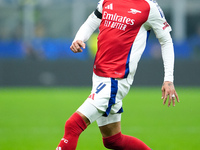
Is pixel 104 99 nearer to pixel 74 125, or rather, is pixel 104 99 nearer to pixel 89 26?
pixel 74 125

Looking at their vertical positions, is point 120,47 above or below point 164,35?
below

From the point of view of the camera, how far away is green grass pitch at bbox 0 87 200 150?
8.55 metres

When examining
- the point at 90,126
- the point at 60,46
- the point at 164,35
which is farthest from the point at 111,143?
the point at 60,46

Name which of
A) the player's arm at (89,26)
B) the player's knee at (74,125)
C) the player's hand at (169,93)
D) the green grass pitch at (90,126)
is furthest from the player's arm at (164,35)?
the green grass pitch at (90,126)

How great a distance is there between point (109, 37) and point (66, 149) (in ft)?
4.34

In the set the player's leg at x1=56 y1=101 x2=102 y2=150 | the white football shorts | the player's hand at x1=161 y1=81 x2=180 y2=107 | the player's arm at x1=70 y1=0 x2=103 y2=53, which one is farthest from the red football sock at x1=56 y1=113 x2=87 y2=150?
the player's arm at x1=70 y1=0 x2=103 y2=53

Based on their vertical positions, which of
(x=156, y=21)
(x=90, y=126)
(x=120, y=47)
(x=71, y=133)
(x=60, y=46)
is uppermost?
(x=156, y=21)

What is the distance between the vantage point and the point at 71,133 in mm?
5152

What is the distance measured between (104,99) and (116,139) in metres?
0.70

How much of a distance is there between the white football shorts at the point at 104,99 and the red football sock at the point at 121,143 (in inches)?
10.6

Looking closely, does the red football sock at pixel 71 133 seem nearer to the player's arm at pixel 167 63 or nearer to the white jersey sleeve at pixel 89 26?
the player's arm at pixel 167 63

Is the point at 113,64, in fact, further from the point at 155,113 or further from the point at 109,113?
the point at 155,113

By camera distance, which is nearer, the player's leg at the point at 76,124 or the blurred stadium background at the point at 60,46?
the player's leg at the point at 76,124

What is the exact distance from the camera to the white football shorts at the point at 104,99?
527 cm
